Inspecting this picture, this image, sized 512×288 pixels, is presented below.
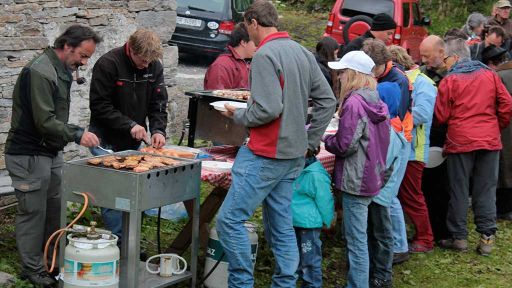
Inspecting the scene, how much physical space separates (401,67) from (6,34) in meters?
3.23

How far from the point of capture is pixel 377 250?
21.1 ft

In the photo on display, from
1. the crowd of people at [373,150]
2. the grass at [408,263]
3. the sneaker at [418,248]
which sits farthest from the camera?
the sneaker at [418,248]

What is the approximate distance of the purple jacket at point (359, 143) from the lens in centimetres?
573

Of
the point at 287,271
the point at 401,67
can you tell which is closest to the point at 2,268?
the point at 287,271

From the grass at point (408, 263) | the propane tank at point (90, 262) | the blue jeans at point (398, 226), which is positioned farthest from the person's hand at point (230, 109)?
the blue jeans at point (398, 226)

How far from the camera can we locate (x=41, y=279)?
5789 millimetres

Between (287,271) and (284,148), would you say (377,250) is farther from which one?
(284,148)

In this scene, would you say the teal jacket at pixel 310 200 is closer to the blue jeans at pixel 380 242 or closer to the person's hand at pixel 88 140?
the blue jeans at pixel 380 242

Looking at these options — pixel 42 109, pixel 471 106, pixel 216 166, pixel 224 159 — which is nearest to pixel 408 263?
pixel 471 106

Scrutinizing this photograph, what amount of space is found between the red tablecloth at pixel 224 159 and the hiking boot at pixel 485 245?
1.84m

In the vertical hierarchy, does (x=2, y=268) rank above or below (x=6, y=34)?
below

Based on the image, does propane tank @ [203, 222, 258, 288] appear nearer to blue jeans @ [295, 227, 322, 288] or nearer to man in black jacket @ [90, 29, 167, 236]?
blue jeans @ [295, 227, 322, 288]

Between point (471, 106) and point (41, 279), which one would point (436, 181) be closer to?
point (471, 106)

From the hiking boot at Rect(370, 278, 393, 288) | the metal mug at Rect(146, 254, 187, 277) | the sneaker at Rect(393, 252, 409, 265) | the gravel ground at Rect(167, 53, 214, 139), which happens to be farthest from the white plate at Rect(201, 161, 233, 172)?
the gravel ground at Rect(167, 53, 214, 139)
